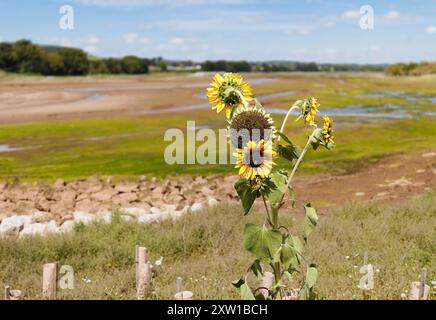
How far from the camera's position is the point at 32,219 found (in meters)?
15.5

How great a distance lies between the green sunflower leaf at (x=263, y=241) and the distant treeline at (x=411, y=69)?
565 feet

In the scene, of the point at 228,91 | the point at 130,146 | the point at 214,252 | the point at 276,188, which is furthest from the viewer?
the point at 130,146

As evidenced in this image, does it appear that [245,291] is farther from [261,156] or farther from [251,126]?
[251,126]

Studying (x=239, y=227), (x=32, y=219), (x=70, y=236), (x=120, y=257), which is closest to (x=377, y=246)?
(x=239, y=227)

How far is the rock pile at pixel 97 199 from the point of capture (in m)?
15.0

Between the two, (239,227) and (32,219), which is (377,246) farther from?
(32,219)

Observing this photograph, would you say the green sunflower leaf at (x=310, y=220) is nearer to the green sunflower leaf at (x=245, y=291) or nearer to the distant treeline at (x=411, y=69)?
the green sunflower leaf at (x=245, y=291)

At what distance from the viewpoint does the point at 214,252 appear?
1070 cm

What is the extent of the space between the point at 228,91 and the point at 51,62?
137 metres

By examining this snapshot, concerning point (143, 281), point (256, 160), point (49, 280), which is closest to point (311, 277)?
point (256, 160)

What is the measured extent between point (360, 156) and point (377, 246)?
17210 mm

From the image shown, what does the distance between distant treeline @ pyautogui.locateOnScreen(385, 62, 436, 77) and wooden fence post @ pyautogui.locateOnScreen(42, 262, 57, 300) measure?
557ft

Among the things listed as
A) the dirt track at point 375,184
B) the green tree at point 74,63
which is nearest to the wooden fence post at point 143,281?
the dirt track at point 375,184

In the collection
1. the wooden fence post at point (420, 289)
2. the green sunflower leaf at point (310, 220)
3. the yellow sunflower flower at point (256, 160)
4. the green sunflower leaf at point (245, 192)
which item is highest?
the yellow sunflower flower at point (256, 160)
